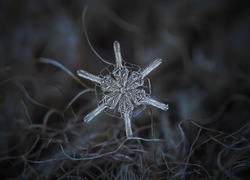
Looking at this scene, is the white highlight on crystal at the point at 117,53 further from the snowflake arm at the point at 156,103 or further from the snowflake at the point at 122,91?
the snowflake arm at the point at 156,103

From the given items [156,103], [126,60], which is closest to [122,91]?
[156,103]

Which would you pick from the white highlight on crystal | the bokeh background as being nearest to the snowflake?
the white highlight on crystal

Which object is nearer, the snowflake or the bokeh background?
the snowflake

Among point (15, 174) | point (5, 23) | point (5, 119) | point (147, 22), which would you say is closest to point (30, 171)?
point (15, 174)

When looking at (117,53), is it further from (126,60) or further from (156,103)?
(126,60)

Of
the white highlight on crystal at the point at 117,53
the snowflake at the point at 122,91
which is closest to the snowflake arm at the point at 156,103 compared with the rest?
the snowflake at the point at 122,91

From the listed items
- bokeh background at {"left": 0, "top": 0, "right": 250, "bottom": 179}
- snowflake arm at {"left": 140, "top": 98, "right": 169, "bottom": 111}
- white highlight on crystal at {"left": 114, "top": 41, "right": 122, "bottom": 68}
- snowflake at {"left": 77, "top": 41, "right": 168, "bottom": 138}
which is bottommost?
snowflake arm at {"left": 140, "top": 98, "right": 169, "bottom": 111}

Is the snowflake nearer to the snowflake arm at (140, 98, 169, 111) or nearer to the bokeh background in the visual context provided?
the snowflake arm at (140, 98, 169, 111)

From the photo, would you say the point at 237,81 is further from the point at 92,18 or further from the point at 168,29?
the point at 92,18
